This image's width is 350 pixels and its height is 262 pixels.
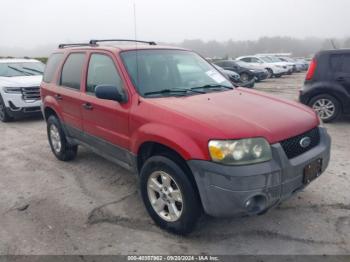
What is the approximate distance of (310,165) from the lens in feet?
10.5

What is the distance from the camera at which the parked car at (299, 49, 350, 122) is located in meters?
7.55

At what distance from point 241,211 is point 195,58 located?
2.38 m

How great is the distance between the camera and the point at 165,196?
3.37m

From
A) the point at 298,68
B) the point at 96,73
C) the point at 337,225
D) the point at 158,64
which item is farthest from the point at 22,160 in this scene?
the point at 298,68

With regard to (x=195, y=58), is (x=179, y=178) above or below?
below

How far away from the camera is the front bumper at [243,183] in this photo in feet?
9.17

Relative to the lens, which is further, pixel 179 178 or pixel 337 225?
pixel 337 225

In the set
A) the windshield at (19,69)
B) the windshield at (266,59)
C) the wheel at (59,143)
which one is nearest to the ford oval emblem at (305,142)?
the wheel at (59,143)

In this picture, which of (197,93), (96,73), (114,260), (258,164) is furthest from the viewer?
(96,73)

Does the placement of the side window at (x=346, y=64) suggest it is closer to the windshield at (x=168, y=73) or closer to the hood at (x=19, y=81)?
the windshield at (x=168, y=73)

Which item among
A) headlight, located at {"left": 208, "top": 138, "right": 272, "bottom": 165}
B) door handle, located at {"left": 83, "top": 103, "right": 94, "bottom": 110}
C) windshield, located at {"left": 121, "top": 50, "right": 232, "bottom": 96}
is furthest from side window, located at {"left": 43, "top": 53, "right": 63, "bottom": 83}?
headlight, located at {"left": 208, "top": 138, "right": 272, "bottom": 165}

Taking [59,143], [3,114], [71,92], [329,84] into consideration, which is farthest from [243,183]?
[3,114]

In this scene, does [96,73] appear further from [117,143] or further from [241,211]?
[241,211]

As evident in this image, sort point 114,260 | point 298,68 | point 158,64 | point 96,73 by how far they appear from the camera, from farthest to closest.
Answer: point 298,68
point 96,73
point 158,64
point 114,260
